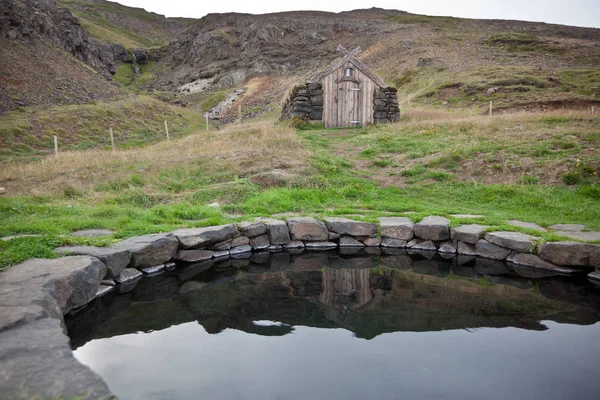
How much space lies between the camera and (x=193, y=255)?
263 inches

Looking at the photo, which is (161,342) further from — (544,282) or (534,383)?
(544,282)

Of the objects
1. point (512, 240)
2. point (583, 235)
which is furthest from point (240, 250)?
point (583, 235)

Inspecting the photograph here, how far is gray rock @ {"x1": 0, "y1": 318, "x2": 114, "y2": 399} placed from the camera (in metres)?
2.47

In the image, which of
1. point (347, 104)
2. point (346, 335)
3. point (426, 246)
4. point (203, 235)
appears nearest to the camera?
point (346, 335)

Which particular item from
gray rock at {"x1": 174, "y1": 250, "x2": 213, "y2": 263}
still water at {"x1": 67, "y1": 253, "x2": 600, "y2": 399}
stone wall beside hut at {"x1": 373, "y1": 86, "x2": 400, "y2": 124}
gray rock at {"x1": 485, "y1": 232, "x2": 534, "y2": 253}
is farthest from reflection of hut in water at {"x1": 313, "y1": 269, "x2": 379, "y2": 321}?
stone wall beside hut at {"x1": 373, "y1": 86, "x2": 400, "y2": 124}

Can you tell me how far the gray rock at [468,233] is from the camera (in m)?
6.92

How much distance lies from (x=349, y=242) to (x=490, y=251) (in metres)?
2.38

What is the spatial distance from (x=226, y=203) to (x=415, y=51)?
36.7m

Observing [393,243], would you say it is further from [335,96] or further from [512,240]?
[335,96]

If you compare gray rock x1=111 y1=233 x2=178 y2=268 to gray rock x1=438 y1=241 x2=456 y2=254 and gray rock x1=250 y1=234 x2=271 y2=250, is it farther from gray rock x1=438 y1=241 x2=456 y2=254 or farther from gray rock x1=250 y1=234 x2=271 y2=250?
gray rock x1=438 y1=241 x2=456 y2=254

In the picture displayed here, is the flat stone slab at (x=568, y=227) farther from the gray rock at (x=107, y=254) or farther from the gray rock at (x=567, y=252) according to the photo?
the gray rock at (x=107, y=254)

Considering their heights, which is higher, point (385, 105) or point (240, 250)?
point (385, 105)

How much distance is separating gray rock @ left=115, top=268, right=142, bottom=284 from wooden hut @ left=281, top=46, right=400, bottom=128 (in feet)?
49.9

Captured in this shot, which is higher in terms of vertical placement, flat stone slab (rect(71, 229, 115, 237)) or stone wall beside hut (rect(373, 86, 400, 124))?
stone wall beside hut (rect(373, 86, 400, 124))
